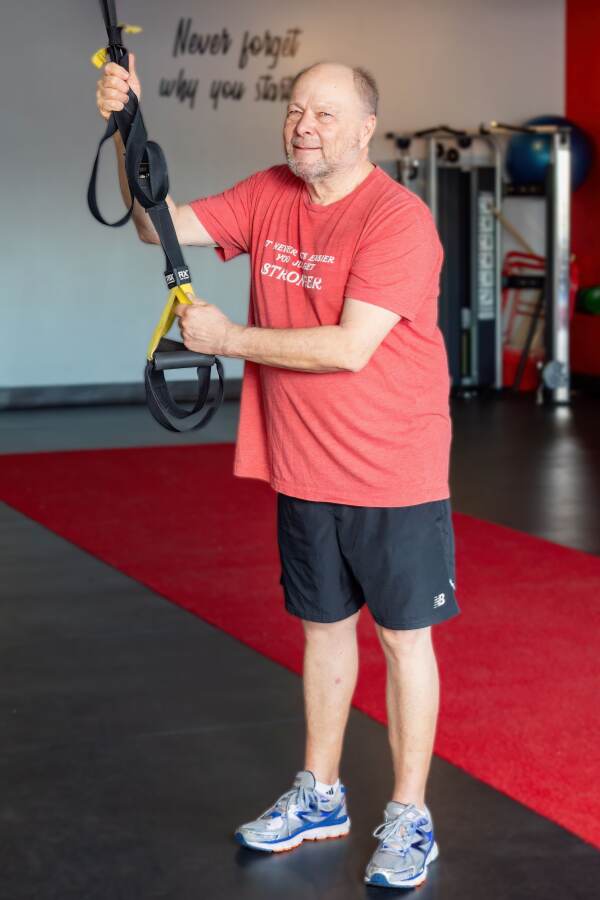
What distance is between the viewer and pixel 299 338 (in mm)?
1932

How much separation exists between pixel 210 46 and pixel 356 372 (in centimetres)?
802

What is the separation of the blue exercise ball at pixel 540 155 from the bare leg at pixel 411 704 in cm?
792

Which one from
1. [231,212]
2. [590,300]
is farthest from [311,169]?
[590,300]

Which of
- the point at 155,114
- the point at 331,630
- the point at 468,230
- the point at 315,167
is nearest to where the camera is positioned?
the point at 315,167

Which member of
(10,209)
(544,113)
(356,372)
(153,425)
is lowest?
(153,425)

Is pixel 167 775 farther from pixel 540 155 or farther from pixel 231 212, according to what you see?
pixel 540 155

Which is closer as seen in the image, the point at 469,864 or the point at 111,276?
the point at 469,864

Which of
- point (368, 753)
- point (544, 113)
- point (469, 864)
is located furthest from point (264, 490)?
point (544, 113)

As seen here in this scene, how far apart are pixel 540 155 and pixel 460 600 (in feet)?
21.3

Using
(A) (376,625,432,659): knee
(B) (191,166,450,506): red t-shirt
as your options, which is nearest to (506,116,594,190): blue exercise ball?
(B) (191,166,450,506): red t-shirt

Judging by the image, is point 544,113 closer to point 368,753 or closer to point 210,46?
point 210,46

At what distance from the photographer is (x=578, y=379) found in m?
10.2

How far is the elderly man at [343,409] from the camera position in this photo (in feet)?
6.34

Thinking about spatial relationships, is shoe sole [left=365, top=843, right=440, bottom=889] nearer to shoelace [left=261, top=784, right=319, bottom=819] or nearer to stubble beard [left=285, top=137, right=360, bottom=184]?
shoelace [left=261, top=784, right=319, bottom=819]
